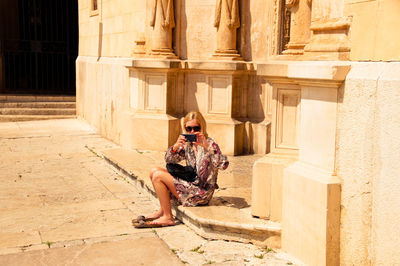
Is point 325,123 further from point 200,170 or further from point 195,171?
point 195,171

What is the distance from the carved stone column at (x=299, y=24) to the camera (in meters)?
4.54

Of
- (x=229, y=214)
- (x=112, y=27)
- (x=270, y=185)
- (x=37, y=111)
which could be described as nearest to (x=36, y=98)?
(x=37, y=111)

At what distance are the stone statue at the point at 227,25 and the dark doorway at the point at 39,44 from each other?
8.85m

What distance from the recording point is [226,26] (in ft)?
25.2

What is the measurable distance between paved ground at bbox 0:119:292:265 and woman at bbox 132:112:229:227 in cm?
20

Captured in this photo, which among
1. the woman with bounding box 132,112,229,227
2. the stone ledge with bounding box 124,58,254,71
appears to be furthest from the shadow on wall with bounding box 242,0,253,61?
the woman with bounding box 132,112,229,227

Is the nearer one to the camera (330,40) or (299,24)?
(330,40)

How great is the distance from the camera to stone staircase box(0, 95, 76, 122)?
1302 cm

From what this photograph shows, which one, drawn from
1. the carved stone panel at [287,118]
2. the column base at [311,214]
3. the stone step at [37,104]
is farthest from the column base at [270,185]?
the stone step at [37,104]

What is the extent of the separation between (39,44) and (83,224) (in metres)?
12.3

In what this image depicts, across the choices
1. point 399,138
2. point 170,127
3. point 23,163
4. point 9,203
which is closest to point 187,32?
point 170,127

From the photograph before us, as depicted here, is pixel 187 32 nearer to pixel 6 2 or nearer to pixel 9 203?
pixel 9 203

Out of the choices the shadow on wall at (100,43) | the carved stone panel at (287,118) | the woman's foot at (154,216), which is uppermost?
the shadow on wall at (100,43)

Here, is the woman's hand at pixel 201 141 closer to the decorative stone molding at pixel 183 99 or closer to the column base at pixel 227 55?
the decorative stone molding at pixel 183 99
